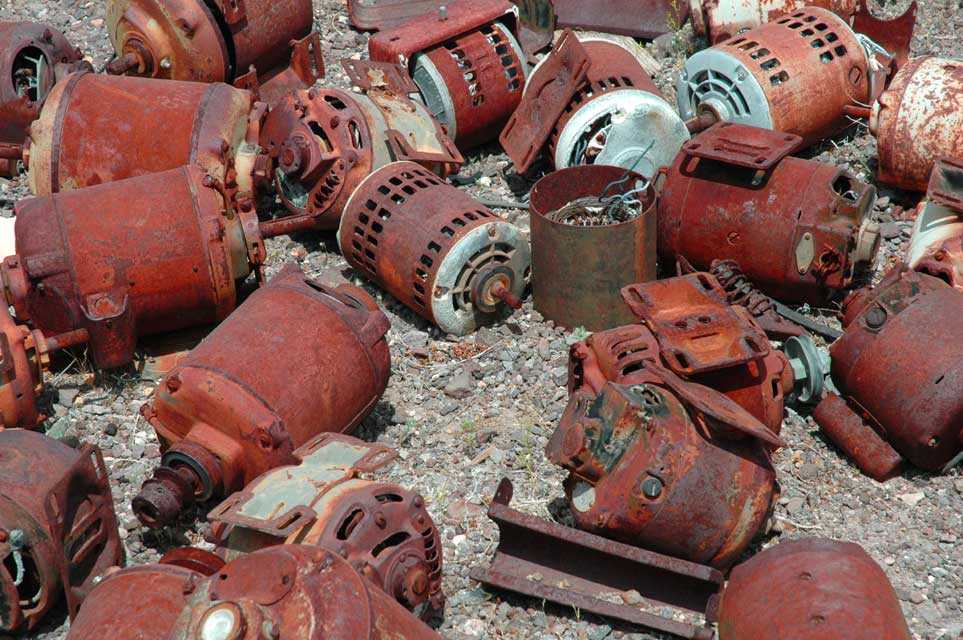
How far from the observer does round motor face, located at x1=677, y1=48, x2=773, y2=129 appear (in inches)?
222

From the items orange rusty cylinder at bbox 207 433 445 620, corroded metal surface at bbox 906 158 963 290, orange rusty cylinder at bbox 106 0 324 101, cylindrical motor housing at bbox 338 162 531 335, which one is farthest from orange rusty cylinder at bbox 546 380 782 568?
orange rusty cylinder at bbox 106 0 324 101

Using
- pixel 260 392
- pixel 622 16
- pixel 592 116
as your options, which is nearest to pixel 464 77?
pixel 592 116

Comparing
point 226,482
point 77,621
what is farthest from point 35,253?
point 77,621

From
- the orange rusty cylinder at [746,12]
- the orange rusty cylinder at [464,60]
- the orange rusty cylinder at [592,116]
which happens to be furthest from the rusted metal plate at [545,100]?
the orange rusty cylinder at [746,12]

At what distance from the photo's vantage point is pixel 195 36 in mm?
5961

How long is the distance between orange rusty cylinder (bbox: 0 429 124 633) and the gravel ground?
19 cm

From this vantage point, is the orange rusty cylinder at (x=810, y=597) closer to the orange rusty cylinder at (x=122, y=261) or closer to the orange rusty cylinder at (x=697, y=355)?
the orange rusty cylinder at (x=697, y=355)

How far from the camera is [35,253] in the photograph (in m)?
4.43

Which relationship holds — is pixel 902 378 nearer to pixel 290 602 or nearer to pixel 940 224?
pixel 940 224

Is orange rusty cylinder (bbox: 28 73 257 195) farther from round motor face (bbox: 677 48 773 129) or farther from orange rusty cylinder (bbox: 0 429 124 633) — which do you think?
round motor face (bbox: 677 48 773 129)

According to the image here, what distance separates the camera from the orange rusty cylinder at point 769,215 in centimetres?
479

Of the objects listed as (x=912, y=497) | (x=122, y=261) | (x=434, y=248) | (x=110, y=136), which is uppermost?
(x=110, y=136)

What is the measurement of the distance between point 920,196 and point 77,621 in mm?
4728

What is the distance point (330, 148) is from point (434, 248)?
0.87 metres
